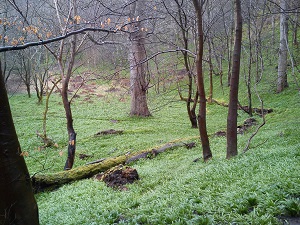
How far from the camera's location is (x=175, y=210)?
449 centimetres

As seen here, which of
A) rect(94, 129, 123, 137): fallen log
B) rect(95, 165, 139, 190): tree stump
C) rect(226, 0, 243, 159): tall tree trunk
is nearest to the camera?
rect(226, 0, 243, 159): tall tree trunk

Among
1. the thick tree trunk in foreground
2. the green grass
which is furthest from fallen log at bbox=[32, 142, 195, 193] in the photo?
Answer: the thick tree trunk in foreground

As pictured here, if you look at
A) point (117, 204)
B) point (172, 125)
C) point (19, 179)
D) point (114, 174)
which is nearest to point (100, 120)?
point (172, 125)

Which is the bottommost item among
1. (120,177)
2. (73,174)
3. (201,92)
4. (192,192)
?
Result: (73,174)

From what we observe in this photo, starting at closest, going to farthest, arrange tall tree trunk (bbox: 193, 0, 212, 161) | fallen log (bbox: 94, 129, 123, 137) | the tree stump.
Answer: tall tree trunk (bbox: 193, 0, 212, 161)
the tree stump
fallen log (bbox: 94, 129, 123, 137)

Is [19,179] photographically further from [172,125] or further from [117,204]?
[172,125]

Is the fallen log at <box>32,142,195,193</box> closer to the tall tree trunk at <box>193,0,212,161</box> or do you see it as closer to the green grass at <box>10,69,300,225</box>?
the green grass at <box>10,69,300,225</box>

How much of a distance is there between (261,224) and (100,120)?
20119mm

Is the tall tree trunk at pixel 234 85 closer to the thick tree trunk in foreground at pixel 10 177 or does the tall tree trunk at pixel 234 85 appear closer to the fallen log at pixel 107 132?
the thick tree trunk in foreground at pixel 10 177

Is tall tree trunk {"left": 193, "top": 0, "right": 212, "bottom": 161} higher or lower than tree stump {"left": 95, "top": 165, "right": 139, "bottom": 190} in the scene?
higher

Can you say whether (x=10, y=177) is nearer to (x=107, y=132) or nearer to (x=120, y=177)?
(x=120, y=177)

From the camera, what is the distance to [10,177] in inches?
159

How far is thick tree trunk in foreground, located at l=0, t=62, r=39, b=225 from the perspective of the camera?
4004mm

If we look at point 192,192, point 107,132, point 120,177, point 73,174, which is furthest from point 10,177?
point 107,132
